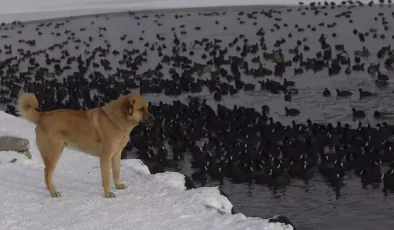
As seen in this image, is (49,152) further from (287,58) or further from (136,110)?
(287,58)

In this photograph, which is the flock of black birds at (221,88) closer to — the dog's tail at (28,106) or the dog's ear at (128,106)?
the dog's ear at (128,106)

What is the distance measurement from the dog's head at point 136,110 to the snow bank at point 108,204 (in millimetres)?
1181

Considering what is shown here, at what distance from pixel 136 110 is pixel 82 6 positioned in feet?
200

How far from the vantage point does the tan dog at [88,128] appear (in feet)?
30.6

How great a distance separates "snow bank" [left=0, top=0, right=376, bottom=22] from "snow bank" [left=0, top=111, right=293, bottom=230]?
164ft

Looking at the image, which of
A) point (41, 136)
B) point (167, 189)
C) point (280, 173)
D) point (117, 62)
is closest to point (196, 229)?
point (167, 189)

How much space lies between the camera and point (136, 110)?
9.21 m

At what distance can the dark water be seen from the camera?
12.8 meters

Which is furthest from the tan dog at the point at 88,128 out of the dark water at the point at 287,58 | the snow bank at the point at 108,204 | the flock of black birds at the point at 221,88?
the flock of black birds at the point at 221,88

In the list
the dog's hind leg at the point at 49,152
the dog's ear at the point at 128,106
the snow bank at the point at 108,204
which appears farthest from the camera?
the dog's hind leg at the point at 49,152


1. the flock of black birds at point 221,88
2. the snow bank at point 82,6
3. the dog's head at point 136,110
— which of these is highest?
the snow bank at point 82,6

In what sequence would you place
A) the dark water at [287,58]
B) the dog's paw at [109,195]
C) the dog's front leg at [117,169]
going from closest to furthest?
the dog's paw at [109,195], the dog's front leg at [117,169], the dark water at [287,58]

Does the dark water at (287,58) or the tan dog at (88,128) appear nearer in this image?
the tan dog at (88,128)

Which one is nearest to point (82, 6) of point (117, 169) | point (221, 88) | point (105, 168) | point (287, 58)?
point (287, 58)
